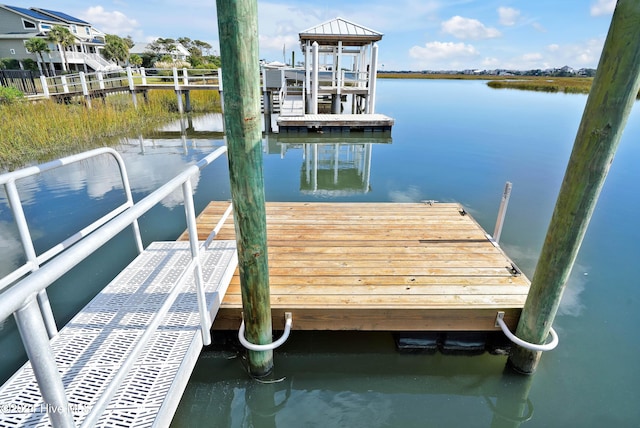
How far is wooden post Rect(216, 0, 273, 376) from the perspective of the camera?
1.65 meters

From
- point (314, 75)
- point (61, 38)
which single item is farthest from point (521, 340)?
point (61, 38)

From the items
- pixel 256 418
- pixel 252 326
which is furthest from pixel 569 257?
pixel 256 418

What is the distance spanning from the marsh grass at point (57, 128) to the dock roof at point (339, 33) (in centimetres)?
668

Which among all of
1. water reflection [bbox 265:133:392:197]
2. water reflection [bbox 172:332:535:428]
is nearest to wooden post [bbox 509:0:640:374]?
water reflection [bbox 172:332:535:428]

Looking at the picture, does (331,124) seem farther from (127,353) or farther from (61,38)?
(61,38)

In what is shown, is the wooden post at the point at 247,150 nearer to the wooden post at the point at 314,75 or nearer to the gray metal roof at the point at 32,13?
the wooden post at the point at 314,75

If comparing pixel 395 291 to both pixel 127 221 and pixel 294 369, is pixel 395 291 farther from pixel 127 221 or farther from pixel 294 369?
pixel 127 221

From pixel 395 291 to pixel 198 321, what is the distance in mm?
1485

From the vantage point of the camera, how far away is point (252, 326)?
7.88 feet

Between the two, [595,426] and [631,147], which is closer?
[595,426]

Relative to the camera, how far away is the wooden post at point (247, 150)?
1648 millimetres

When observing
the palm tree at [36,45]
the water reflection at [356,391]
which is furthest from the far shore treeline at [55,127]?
the palm tree at [36,45]

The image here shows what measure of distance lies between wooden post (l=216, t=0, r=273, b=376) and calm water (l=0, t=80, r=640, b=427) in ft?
2.01

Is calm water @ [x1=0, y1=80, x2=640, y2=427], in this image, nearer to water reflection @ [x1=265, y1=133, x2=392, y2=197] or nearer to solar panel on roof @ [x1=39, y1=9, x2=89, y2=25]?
water reflection @ [x1=265, y1=133, x2=392, y2=197]
